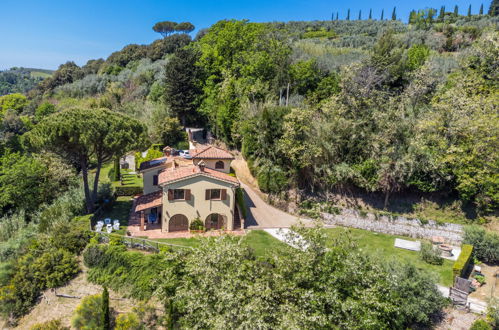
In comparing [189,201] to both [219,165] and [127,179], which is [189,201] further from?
[127,179]

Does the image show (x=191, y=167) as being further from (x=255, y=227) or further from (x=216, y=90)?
(x=216, y=90)

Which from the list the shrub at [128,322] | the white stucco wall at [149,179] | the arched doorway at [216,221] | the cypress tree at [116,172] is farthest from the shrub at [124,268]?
the cypress tree at [116,172]

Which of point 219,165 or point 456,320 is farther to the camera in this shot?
Answer: point 219,165

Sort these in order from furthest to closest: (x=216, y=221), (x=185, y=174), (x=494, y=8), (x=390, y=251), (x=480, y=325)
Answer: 1. (x=494, y=8)
2. (x=216, y=221)
3. (x=185, y=174)
4. (x=390, y=251)
5. (x=480, y=325)

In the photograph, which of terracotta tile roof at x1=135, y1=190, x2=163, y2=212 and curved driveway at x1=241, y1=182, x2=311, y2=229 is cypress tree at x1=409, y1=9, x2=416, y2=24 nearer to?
curved driveway at x1=241, y1=182, x2=311, y2=229

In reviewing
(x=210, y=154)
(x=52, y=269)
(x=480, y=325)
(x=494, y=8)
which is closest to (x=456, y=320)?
(x=480, y=325)

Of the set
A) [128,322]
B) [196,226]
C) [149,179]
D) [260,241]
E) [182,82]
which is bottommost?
[128,322]

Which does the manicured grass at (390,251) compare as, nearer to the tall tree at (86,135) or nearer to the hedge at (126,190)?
Result: the tall tree at (86,135)

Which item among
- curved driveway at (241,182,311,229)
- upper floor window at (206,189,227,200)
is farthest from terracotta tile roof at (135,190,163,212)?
curved driveway at (241,182,311,229)
